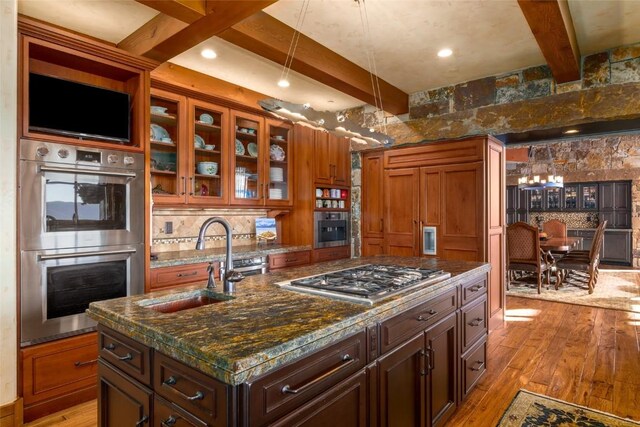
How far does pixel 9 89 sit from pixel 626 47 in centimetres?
473

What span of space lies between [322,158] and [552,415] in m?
3.40

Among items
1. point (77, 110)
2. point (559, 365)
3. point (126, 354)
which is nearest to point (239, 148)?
point (77, 110)

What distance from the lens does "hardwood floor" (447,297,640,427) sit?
2459 mm

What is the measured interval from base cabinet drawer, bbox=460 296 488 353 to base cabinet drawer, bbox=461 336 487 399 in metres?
0.07

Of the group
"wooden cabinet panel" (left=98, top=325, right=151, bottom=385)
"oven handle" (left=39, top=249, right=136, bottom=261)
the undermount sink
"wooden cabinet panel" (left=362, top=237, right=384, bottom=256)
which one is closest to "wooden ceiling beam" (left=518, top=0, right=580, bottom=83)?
the undermount sink

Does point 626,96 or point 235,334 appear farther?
point 626,96

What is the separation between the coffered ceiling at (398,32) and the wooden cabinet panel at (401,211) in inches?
45.7

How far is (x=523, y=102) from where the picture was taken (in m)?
3.74

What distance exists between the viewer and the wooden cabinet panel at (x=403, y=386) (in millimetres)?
1574

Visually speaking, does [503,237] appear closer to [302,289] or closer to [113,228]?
[302,289]

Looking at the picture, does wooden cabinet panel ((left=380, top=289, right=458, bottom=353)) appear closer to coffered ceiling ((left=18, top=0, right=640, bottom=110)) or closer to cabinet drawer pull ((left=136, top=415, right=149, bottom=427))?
cabinet drawer pull ((left=136, top=415, right=149, bottom=427))

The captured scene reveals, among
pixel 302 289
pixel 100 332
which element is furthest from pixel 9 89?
pixel 302 289

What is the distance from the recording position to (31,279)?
2.33 meters

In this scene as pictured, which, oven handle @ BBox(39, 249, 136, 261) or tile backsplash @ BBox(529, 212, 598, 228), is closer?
oven handle @ BBox(39, 249, 136, 261)
